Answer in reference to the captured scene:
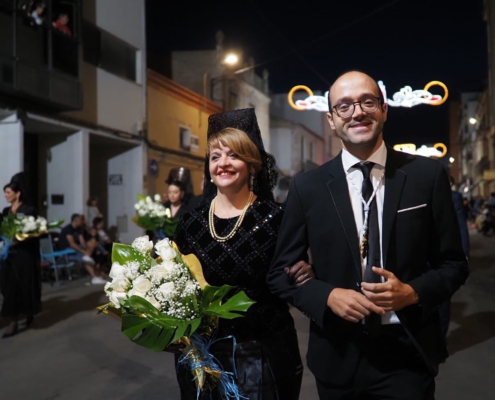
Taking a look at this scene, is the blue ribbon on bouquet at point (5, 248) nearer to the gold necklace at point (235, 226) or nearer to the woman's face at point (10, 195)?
the woman's face at point (10, 195)

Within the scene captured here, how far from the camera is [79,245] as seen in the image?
12508 millimetres

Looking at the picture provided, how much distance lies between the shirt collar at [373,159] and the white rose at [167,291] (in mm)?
866

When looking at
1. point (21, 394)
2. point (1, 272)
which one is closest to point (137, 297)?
point (21, 394)

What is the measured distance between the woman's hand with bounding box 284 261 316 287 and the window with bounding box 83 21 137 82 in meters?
14.5

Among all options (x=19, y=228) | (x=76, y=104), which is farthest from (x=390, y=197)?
(x=76, y=104)

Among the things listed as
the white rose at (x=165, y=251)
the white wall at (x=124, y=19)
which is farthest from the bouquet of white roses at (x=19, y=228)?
the white wall at (x=124, y=19)

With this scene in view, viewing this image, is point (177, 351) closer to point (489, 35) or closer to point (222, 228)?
point (222, 228)

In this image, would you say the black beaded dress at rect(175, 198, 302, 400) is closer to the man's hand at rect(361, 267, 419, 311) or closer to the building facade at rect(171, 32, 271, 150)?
the man's hand at rect(361, 267, 419, 311)

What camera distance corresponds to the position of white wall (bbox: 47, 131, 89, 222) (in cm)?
1505

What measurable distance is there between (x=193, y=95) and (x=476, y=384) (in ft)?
61.8

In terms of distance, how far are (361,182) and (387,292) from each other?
1.60 ft

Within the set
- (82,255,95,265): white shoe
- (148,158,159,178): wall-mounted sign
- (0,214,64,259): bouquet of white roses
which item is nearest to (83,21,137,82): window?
(148,158,159,178): wall-mounted sign

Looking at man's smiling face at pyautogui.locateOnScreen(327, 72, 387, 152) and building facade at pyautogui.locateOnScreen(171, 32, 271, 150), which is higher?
building facade at pyautogui.locateOnScreen(171, 32, 271, 150)

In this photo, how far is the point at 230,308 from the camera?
93.5 inches
